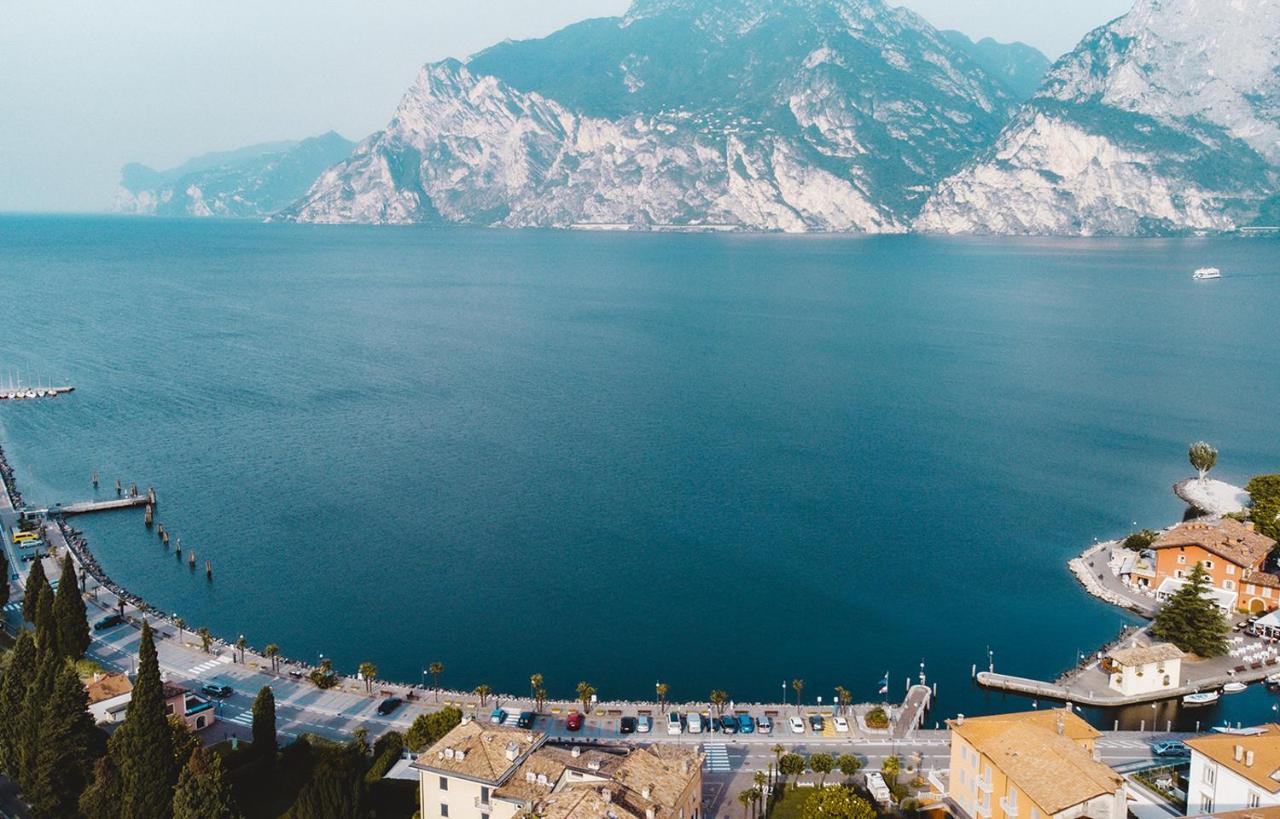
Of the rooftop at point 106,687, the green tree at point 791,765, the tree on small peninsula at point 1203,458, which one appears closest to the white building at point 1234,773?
the green tree at point 791,765

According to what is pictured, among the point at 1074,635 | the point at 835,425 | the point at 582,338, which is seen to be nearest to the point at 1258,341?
the point at 835,425

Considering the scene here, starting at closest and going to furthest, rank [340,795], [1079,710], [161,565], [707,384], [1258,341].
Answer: [340,795]
[1079,710]
[161,565]
[707,384]
[1258,341]

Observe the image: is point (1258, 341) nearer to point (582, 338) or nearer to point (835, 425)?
point (835, 425)

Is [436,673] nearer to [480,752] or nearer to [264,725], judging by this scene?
[264,725]

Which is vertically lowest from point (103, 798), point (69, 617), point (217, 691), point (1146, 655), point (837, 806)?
point (217, 691)

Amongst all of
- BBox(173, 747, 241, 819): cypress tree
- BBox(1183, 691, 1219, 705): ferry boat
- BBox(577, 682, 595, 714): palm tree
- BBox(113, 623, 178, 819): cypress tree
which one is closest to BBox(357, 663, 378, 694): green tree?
BBox(577, 682, 595, 714): palm tree

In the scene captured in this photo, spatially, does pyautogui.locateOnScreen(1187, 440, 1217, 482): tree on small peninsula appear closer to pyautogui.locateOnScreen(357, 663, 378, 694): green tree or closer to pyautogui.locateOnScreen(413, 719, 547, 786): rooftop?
pyautogui.locateOnScreen(413, 719, 547, 786): rooftop

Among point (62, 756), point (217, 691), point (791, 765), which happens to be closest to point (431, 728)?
point (217, 691)
